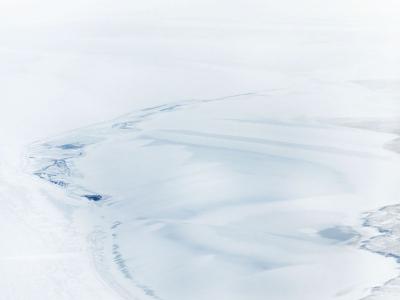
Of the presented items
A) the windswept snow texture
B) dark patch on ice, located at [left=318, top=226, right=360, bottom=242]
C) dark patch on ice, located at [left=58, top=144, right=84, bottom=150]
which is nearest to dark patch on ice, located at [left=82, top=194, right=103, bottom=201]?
the windswept snow texture

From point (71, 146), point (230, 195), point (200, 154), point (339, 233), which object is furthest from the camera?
point (71, 146)

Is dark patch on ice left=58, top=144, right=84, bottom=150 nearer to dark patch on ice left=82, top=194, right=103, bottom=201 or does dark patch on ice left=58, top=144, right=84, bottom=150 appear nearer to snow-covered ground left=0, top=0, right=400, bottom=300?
snow-covered ground left=0, top=0, right=400, bottom=300

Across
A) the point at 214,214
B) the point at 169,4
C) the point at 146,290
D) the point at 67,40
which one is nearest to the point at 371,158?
the point at 214,214

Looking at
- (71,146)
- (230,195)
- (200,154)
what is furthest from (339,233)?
(71,146)

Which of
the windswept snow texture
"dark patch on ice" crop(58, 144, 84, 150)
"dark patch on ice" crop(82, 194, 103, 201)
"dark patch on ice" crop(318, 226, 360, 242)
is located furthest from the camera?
"dark patch on ice" crop(58, 144, 84, 150)

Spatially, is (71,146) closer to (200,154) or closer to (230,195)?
(200,154)

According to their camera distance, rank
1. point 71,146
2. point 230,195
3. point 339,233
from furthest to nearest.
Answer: point 71,146 → point 230,195 → point 339,233

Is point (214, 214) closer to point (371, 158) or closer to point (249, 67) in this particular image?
point (371, 158)
